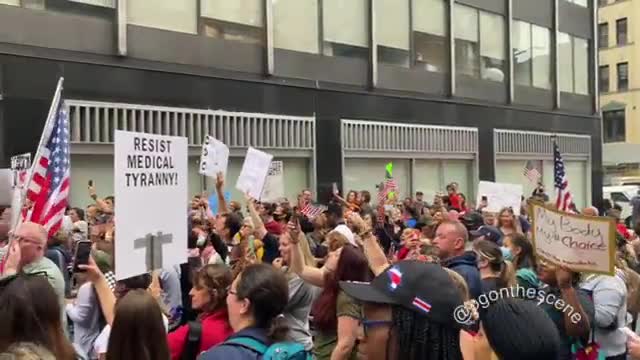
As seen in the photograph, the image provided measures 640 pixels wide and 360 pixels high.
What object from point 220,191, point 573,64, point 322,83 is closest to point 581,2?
point 573,64

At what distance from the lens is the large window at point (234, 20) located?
18.8m

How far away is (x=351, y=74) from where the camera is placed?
22.4 metres

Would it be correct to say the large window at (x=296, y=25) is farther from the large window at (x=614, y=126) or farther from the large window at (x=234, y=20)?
the large window at (x=614, y=126)

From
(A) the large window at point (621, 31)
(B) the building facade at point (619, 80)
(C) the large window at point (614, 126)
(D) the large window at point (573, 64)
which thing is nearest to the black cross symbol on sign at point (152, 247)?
(D) the large window at point (573, 64)

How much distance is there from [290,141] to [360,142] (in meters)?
2.58

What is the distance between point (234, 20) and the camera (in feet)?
63.8

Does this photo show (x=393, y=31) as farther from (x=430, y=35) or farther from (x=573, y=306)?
(x=573, y=306)

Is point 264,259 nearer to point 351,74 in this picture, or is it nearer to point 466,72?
point 351,74

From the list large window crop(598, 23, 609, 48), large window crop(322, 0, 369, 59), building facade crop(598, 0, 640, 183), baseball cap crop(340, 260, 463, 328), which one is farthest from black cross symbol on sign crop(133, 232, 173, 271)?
→ large window crop(598, 23, 609, 48)

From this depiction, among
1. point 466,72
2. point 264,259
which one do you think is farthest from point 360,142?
point 264,259

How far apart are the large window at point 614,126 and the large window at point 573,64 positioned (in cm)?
2855

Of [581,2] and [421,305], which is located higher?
[581,2]

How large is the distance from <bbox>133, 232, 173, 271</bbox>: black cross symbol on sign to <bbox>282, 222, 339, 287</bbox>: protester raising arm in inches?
47.9

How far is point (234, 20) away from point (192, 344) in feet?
51.5
